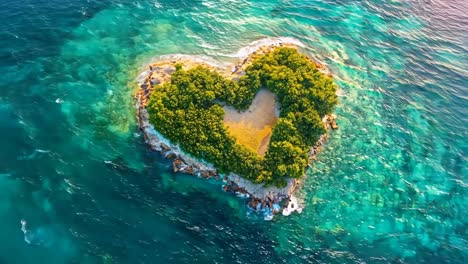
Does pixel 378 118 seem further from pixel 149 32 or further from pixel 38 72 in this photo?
pixel 38 72

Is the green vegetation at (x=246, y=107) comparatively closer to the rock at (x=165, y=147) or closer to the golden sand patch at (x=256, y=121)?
the golden sand patch at (x=256, y=121)

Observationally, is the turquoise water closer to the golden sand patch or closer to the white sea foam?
the white sea foam

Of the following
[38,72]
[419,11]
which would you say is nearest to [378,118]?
[419,11]

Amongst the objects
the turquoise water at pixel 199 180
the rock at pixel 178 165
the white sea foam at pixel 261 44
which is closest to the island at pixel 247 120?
the rock at pixel 178 165

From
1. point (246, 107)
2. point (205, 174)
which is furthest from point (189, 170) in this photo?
point (246, 107)

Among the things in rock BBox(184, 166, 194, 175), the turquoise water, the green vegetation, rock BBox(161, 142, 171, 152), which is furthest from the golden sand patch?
rock BBox(161, 142, 171, 152)
